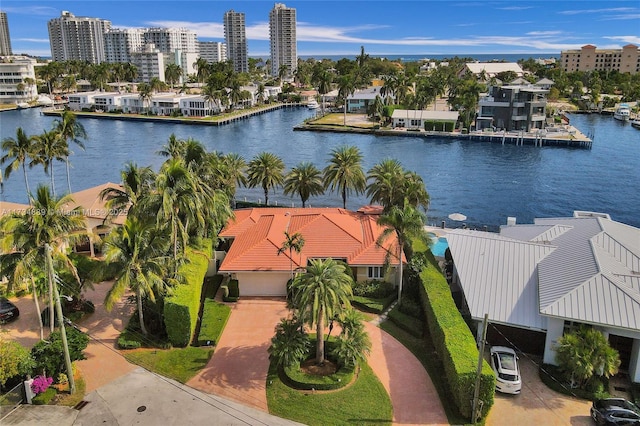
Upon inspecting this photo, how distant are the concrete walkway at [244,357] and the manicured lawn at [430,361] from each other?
7460mm

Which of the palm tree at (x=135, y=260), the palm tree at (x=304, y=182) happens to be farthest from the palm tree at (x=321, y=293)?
the palm tree at (x=304, y=182)

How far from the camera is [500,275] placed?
30.6 m

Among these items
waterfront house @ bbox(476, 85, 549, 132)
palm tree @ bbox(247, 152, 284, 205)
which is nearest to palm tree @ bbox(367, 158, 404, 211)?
palm tree @ bbox(247, 152, 284, 205)

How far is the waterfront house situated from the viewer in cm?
11350

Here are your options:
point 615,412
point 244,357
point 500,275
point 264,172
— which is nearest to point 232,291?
point 244,357

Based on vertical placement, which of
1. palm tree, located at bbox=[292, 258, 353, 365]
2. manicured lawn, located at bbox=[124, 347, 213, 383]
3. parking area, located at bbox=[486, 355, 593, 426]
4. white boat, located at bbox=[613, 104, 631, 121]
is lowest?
manicured lawn, located at bbox=[124, 347, 213, 383]

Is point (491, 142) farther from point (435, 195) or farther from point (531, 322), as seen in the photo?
point (531, 322)

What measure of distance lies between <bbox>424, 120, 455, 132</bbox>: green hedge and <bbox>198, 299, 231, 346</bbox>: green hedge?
93745mm

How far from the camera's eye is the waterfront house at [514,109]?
372 feet

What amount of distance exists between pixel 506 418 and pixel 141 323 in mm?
20421

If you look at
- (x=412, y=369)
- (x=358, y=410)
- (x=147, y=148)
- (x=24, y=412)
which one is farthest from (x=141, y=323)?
(x=147, y=148)

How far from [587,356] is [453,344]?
Answer: 626 centimetres

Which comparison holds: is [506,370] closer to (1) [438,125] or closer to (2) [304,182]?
(2) [304,182]

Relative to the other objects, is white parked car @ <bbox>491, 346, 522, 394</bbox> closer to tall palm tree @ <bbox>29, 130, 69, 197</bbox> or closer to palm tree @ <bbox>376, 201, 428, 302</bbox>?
palm tree @ <bbox>376, 201, 428, 302</bbox>
